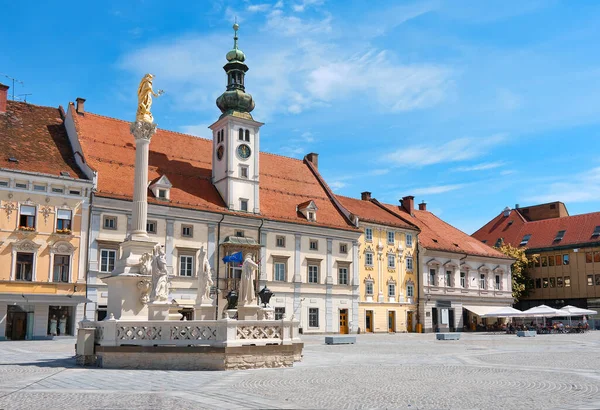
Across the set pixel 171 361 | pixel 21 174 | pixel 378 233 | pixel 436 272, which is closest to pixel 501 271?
pixel 436 272

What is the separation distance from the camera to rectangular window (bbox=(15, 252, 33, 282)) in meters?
33.0

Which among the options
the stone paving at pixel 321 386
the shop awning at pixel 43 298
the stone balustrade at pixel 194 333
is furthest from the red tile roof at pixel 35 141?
the stone balustrade at pixel 194 333

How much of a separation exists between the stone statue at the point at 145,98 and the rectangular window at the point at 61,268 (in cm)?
1560

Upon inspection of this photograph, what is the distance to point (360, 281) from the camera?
4791 cm

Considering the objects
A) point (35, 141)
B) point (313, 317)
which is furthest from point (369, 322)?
point (35, 141)

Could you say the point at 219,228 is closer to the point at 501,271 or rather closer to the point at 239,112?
the point at 239,112

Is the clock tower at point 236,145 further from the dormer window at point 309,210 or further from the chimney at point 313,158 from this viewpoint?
the chimney at point 313,158

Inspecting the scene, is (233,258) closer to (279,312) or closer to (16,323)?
(279,312)

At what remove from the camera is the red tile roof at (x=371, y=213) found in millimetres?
49644

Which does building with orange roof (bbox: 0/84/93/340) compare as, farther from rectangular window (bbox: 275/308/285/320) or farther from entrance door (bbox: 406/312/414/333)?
entrance door (bbox: 406/312/414/333)

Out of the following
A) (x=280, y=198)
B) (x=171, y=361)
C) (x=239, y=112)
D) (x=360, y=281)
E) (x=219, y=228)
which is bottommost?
(x=171, y=361)

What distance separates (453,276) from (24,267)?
115ft

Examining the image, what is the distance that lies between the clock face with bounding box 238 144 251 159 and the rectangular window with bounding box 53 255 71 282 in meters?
14.1

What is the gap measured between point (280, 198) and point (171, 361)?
97.8 feet
